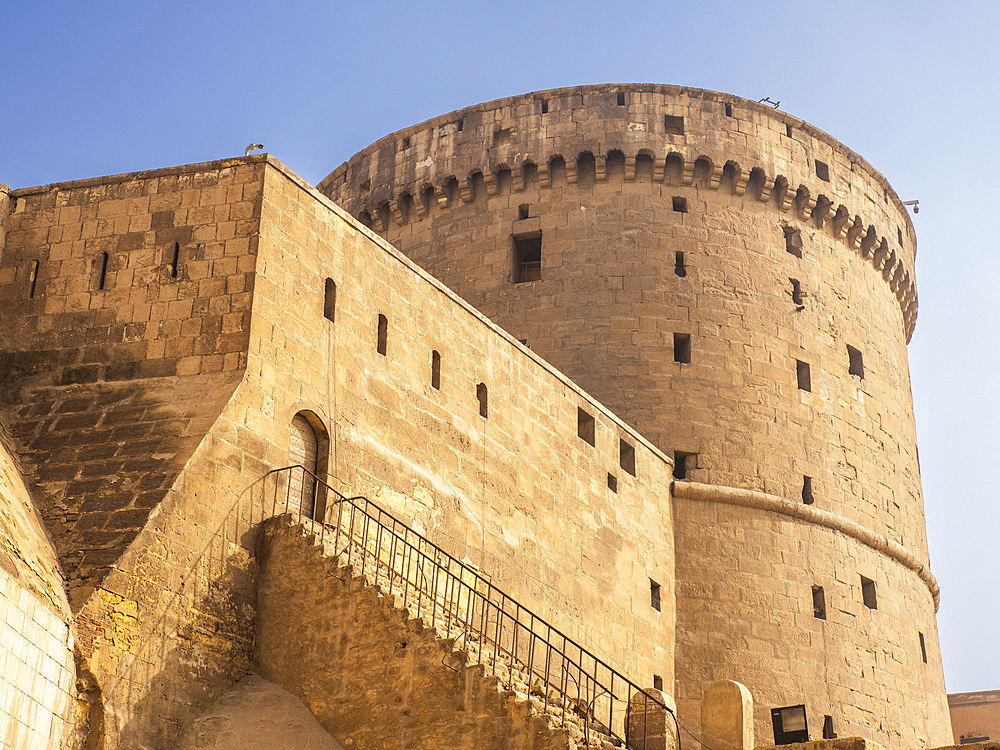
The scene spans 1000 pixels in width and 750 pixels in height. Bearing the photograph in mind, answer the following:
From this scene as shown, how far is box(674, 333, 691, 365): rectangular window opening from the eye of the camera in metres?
21.0

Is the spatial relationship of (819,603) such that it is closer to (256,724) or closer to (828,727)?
(828,727)

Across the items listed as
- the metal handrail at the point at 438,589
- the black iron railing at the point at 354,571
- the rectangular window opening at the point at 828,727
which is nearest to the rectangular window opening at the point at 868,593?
the rectangular window opening at the point at 828,727

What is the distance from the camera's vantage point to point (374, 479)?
46.3 feet

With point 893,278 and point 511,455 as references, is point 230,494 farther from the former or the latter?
point 893,278

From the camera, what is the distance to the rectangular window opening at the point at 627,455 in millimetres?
18875

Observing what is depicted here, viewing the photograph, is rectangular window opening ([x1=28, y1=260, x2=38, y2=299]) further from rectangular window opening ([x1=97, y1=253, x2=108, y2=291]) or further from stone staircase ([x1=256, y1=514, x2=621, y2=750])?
stone staircase ([x1=256, y1=514, x2=621, y2=750])

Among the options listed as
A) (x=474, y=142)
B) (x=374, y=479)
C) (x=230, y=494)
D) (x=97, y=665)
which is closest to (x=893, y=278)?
(x=474, y=142)

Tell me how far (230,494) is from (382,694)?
2.11 m

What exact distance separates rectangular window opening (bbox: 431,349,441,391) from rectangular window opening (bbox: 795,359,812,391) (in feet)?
25.3

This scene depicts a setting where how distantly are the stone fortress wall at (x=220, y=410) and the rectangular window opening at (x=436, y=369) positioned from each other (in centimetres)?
4

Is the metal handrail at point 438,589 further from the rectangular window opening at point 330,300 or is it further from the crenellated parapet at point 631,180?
the crenellated parapet at point 631,180

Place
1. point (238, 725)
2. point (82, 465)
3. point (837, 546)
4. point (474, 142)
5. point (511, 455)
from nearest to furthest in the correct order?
point (238, 725) < point (82, 465) < point (511, 455) < point (837, 546) < point (474, 142)

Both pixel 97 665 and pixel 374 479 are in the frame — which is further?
pixel 374 479

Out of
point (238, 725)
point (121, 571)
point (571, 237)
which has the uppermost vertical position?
point (571, 237)
